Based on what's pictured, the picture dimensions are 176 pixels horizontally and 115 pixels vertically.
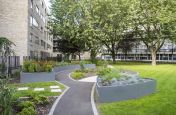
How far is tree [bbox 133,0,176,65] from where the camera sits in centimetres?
4675

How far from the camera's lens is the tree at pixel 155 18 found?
1841 inches

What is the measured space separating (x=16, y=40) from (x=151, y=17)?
21.0 metres

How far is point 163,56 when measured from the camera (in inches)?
3248

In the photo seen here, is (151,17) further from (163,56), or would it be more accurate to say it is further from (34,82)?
(163,56)

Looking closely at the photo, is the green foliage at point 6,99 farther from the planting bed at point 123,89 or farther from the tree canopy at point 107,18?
the tree canopy at point 107,18

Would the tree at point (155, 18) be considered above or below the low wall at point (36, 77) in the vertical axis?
above

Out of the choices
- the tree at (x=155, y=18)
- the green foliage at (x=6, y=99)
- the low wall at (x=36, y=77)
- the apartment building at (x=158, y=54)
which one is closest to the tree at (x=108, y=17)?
the tree at (x=155, y=18)

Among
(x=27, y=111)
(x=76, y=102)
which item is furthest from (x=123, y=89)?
(x=27, y=111)

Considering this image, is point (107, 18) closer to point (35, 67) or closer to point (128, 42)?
point (128, 42)

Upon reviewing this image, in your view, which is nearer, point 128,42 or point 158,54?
point 128,42

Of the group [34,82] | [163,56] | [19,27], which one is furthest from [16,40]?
[163,56]

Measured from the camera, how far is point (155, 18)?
48344mm

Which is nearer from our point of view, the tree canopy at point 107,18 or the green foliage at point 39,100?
the green foliage at point 39,100

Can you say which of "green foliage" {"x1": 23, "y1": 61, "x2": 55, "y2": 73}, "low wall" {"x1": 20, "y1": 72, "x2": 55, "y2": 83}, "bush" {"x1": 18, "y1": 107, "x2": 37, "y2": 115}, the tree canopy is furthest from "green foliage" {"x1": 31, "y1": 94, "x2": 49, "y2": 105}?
the tree canopy
